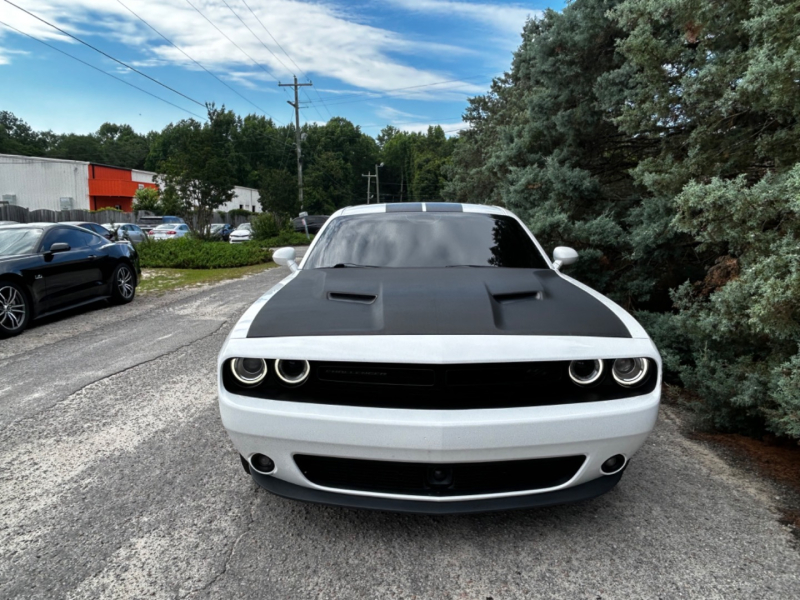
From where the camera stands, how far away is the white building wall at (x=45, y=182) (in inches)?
1706

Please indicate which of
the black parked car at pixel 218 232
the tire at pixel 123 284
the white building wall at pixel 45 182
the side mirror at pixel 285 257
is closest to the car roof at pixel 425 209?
the side mirror at pixel 285 257

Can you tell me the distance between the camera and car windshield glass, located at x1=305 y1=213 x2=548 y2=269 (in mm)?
3523

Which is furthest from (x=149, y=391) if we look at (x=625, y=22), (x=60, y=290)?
(x=625, y=22)

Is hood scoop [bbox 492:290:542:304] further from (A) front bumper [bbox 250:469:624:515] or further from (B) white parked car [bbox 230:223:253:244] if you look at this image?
(B) white parked car [bbox 230:223:253:244]

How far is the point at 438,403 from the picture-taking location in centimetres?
219

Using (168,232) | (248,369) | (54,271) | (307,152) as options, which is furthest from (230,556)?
(307,152)

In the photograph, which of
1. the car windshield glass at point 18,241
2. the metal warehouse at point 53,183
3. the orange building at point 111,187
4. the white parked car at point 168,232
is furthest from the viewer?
the orange building at point 111,187

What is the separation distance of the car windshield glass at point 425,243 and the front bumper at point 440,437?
1471mm

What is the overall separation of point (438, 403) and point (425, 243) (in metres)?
1.68

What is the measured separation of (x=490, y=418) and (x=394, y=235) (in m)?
1.92

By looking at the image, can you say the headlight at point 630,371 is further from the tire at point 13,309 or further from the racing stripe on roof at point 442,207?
the tire at point 13,309

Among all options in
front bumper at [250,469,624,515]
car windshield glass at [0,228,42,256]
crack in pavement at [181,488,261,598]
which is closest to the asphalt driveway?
crack in pavement at [181,488,261,598]

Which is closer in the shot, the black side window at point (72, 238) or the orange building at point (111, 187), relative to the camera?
the black side window at point (72, 238)

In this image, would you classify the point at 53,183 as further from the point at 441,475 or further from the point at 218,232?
the point at 441,475
